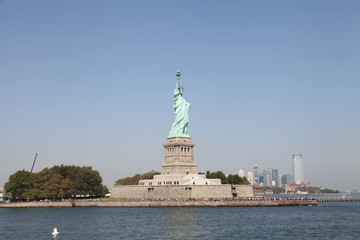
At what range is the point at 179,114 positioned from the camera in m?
110

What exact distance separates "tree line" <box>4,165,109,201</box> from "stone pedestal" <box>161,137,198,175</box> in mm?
21783

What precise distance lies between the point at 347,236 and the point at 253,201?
1696 inches

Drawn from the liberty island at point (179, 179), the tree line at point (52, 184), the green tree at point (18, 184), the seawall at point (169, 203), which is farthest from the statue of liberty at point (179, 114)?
the green tree at point (18, 184)

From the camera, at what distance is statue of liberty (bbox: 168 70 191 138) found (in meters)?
109

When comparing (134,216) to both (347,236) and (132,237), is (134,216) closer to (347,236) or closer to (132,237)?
(132,237)

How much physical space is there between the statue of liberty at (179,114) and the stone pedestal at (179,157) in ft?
6.26

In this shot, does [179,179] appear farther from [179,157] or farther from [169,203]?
[169,203]

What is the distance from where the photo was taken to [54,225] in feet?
204

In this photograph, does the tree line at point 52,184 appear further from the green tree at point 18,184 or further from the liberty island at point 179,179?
the liberty island at point 179,179

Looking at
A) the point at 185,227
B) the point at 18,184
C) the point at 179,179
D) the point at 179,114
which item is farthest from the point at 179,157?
the point at 185,227

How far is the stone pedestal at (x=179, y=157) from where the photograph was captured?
104m

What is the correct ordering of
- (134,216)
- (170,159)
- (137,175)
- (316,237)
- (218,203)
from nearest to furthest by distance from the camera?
(316,237) < (134,216) < (218,203) < (170,159) < (137,175)

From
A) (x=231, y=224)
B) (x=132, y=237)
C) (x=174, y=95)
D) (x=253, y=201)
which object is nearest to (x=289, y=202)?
(x=253, y=201)

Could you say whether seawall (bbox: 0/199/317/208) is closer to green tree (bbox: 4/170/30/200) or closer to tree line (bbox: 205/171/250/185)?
green tree (bbox: 4/170/30/200)
